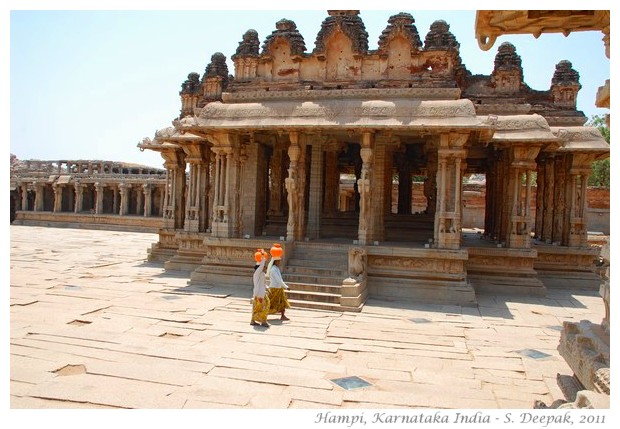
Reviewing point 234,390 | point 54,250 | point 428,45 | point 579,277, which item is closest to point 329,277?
point 234,390

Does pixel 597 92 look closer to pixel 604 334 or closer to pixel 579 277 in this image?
pixel 604 334

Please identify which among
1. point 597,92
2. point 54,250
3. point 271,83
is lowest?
point 54,250

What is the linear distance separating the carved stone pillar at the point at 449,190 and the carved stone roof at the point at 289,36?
483cm

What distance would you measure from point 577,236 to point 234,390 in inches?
469

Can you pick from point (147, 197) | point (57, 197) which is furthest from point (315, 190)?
point (57, 197)

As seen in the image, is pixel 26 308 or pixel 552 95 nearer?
pixel 26 308

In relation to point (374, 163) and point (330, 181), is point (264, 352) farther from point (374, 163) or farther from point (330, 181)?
point (330, 181)

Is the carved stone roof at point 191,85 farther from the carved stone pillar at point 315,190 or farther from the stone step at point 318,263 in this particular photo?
the stone step at point 318,263

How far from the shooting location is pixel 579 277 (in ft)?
42.7

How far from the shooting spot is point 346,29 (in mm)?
12172

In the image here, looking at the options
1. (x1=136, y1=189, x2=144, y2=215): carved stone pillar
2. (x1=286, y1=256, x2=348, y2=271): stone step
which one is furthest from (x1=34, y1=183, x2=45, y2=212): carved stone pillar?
(x1=286, y1=256, x2=348, y2=271): stone step

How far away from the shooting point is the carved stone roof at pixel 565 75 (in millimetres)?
Answer: 14477

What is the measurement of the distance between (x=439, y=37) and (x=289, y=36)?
388 centimetres

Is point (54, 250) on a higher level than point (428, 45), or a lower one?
lower
